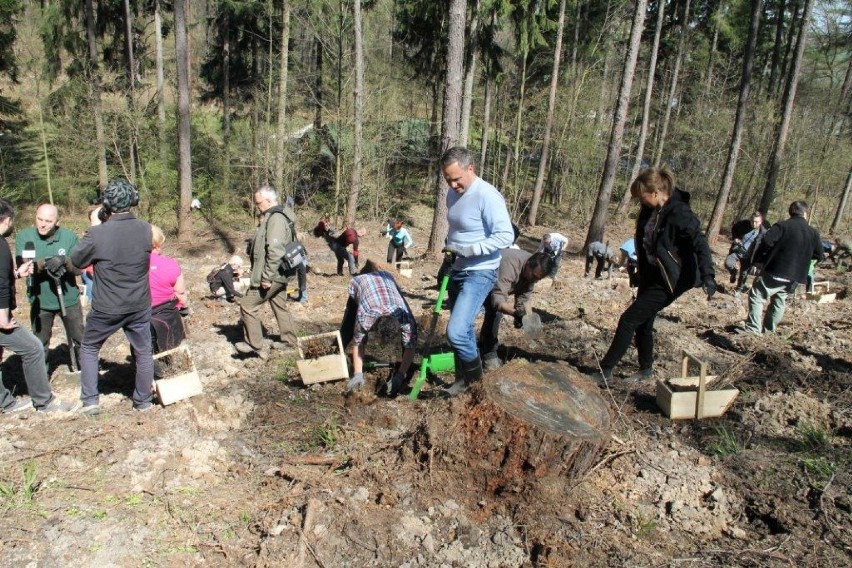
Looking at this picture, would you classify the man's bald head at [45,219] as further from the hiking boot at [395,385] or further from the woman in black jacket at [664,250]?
the woman in black jacket at [664,250]

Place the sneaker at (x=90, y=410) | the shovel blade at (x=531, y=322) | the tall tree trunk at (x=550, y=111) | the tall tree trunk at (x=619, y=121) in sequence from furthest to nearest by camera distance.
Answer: the tall tree trunk at (x=550, y=111) < the tall tree trunk at (x=619, y=121) < the shovel blade at (x=531, y=322) < the sneaker at (x=90, y=410)

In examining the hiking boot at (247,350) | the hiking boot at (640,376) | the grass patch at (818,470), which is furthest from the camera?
the hiking boot at (247,350)

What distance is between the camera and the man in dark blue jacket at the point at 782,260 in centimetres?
629

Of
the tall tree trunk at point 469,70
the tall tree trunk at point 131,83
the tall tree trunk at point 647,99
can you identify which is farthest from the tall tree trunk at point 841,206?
the tall tree trunk at point 131,83

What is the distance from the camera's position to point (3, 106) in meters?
15.7

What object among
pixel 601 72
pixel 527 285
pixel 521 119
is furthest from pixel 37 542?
pixel 601 72

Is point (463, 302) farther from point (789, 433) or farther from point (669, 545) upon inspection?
point (789, 433)

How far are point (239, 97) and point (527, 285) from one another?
786 inches

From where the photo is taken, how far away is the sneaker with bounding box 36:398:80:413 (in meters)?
4.36

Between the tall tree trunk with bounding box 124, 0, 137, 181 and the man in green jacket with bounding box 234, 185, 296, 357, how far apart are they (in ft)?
39.5

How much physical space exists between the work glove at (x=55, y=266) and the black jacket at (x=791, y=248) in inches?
285

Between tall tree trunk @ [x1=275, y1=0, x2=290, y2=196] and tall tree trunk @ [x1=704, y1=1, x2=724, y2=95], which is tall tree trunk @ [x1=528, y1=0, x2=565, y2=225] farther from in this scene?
tall tree trunk @ [x1=275, y1=0, x2=290, y2=196]

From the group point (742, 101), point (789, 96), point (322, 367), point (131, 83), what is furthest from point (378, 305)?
point (789, 96)

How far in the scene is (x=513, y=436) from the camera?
3324 mm
